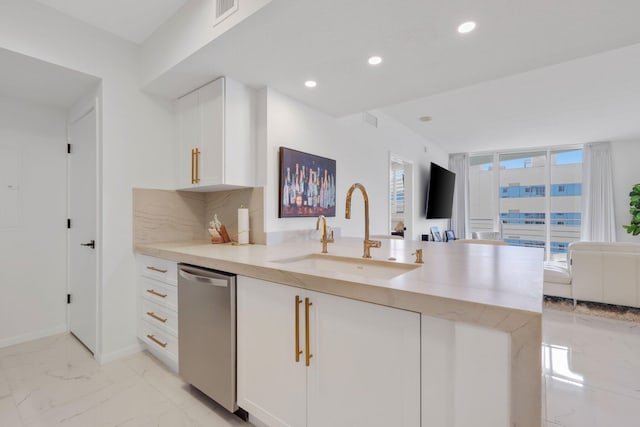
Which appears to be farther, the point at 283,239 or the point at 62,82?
the point at 283,239

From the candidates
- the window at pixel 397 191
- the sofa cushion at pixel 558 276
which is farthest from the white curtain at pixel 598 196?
the window at pixel 397 191

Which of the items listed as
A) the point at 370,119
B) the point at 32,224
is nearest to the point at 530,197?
the point at 370,119

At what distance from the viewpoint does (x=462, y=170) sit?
24.1ft

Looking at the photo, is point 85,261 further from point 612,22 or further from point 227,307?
point 612,22

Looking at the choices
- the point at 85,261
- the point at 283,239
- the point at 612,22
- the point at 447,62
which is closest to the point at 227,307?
the point at 283,239

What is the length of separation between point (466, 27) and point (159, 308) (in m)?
2.64

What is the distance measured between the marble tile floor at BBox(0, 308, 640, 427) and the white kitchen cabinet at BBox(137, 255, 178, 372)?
17 centimetres

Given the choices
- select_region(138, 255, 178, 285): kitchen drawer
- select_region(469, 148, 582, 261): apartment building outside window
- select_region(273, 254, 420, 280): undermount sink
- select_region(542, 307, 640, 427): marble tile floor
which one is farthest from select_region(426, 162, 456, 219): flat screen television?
select_region(138, 255, 178, 285): kitchen drawer

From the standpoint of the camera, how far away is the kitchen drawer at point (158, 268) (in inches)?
77.4

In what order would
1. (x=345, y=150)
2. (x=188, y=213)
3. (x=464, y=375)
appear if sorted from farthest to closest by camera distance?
1. (x=345, y=150)
2. (x=188, y=213)
3. (x=464, y=375)

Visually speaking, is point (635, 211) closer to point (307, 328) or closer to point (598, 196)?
point (598, 196)

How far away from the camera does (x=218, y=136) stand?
7.23ft

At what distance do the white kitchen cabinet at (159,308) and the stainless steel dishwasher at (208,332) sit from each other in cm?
15

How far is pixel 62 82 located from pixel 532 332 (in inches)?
128
